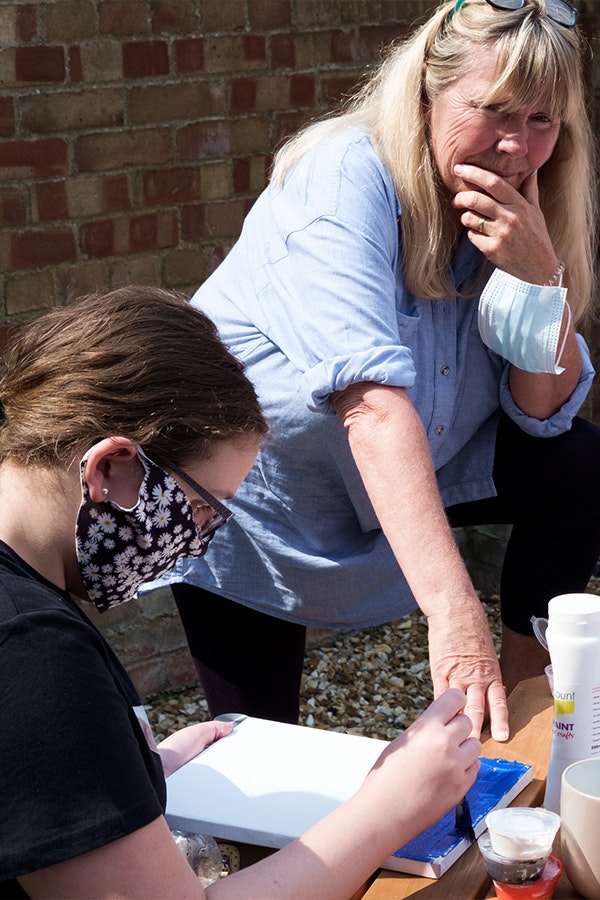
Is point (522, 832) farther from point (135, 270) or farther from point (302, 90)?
point (302, 90)

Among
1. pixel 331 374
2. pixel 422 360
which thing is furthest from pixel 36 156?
pixel 331 374

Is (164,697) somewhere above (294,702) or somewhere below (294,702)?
below

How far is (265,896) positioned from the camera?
1.40 meters

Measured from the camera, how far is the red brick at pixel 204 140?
11.6ft

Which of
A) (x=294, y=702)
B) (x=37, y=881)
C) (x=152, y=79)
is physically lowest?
(x=294, y=702)

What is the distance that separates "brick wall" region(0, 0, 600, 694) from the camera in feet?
10.6

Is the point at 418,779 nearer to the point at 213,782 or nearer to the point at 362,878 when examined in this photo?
the point at 362,878

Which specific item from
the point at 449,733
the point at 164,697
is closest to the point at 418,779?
the point at 449,733

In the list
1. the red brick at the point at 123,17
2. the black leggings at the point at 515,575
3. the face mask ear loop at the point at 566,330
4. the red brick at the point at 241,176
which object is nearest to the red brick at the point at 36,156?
the red brick at the point at 123,17

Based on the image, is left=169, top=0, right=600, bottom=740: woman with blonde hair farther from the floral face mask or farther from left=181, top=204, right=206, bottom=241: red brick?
left=181, top=204, right=206, bottom=241: red brick

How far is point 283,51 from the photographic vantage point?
3.71 meters

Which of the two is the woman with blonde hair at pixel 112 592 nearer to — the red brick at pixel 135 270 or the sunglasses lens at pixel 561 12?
the sunglasses lens at pixel 561 12

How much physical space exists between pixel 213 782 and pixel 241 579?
793 millimetres

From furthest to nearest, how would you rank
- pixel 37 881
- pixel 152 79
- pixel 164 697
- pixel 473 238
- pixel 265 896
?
pixel 164 697
pixel 152 79
pixel 473 238
pixel 265 896
pixel 37 881
